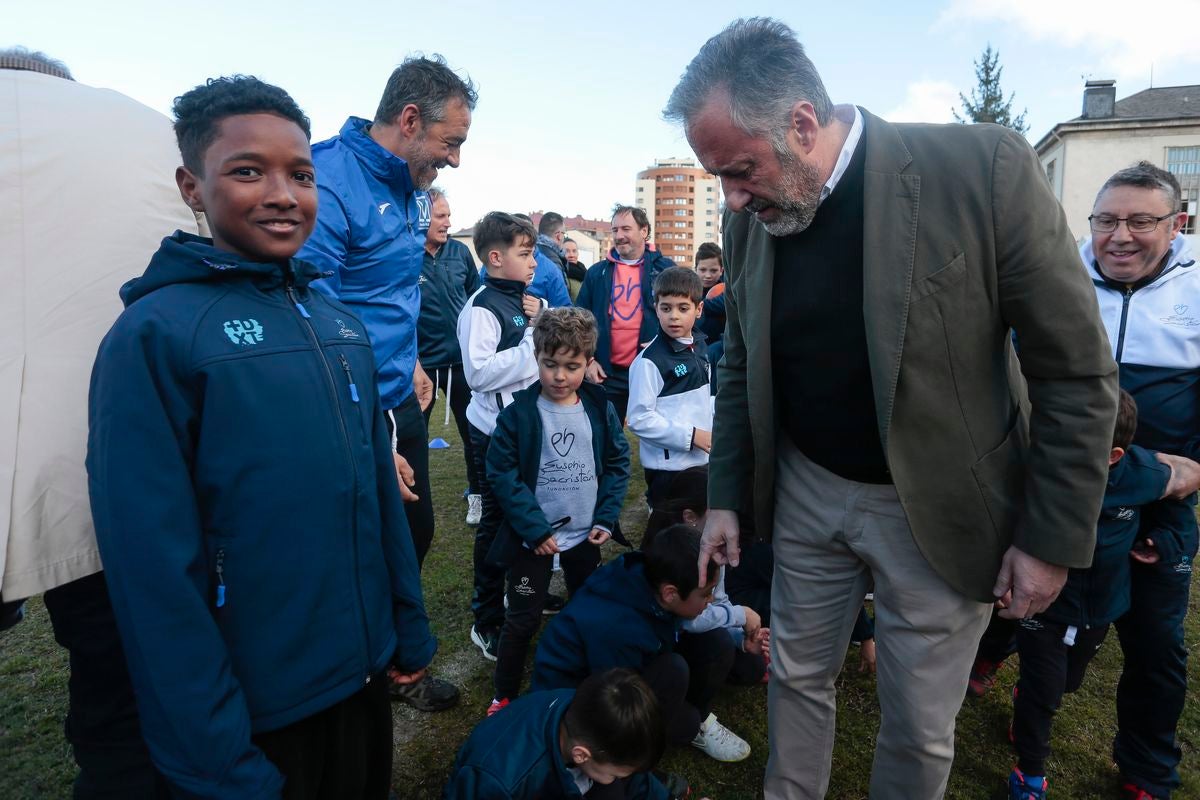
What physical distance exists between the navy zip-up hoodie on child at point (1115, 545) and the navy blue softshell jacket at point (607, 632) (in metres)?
1.40

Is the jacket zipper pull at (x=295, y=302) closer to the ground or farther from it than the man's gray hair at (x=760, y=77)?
closer to the ground

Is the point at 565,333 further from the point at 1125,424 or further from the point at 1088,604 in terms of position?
the point at 1088,604

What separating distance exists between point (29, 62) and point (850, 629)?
2.61 metres

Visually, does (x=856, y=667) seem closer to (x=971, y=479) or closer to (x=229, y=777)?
(x=971, y=479)

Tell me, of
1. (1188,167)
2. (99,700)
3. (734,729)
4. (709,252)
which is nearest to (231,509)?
(99,700)

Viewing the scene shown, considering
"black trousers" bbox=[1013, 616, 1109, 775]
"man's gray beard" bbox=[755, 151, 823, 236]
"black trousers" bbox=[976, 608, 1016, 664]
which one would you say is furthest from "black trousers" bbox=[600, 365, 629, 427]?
"man's gray beard" bbox=[755, 151, 823, 236]

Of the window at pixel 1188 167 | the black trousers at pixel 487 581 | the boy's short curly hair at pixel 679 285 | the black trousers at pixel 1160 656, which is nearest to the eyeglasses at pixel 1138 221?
the black trousers at pixel 1160 656

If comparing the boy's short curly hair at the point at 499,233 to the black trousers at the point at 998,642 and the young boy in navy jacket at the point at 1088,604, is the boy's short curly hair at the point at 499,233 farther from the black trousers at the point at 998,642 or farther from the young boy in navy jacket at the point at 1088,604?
the black trousers at the point at 998,642

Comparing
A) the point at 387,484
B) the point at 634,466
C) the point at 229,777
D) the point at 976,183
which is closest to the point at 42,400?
the point at 387,484

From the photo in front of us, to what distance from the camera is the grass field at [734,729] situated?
2.44 m

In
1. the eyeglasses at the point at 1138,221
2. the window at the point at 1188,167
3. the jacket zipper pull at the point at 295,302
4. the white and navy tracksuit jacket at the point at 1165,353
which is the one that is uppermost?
Answer: the window at the point at 1188,167

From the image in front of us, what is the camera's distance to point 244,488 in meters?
1.33

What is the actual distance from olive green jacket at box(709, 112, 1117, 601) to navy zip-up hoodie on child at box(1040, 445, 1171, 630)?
92 cm

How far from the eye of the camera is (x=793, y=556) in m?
2.01
